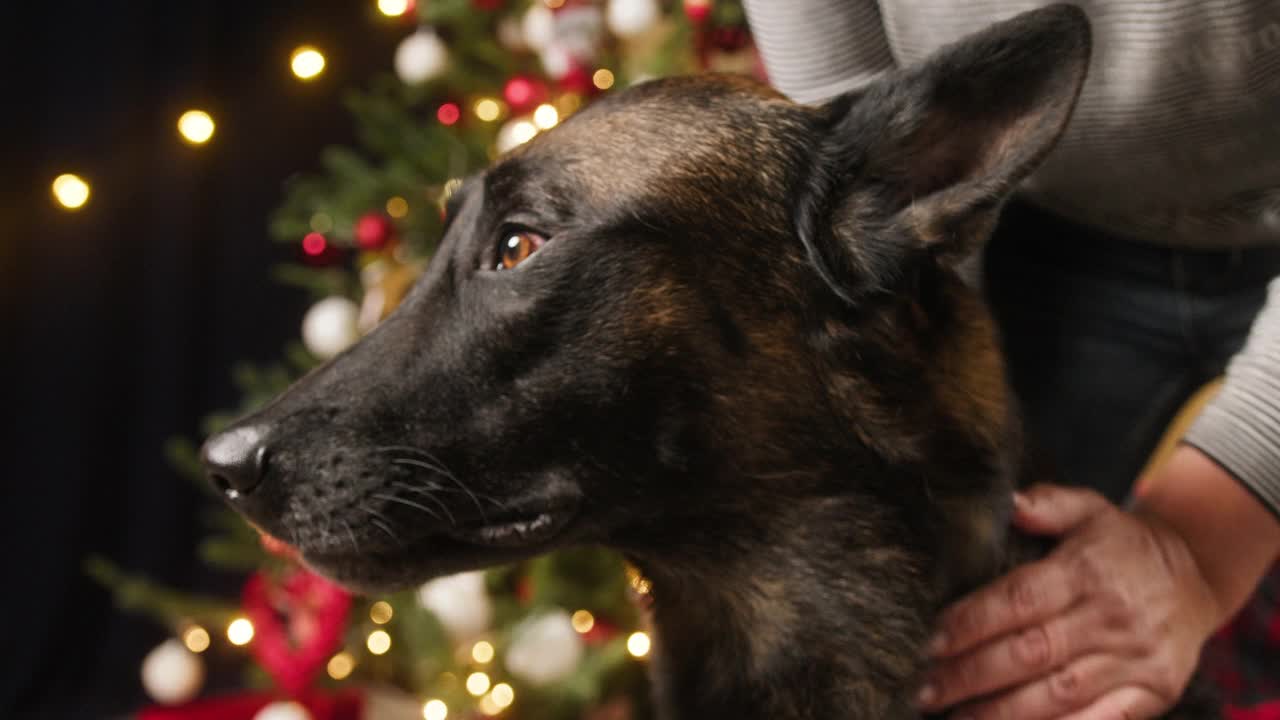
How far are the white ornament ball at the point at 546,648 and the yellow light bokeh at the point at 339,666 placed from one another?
29.1 inches

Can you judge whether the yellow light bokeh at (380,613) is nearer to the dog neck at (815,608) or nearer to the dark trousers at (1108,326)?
the dog neck at (815,608)

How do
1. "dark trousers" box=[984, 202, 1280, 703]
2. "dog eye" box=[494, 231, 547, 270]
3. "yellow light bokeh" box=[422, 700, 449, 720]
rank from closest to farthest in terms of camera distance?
"dog eye" box=[494, 231, 547, 270] < "dark trousers" box=[984, 202, 1280, 703] < "yellow light bokeh" box=[422, 700, 449, 720]

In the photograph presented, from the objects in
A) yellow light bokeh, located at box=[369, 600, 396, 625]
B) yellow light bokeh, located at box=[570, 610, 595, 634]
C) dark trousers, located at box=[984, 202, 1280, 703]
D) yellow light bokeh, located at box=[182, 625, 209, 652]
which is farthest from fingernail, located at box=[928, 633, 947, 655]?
yellow light bokeh, located at box=[182, 625, 209, 652]

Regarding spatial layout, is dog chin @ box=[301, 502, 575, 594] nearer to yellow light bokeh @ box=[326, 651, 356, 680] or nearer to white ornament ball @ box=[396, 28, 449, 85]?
yellow light bokeh @ box=[326, 651, 356, 680]

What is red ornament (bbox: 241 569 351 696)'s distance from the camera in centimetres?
247

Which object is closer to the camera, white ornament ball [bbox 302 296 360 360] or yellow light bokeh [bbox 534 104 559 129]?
yellow light bokeh [bbox 534 104 559 129]

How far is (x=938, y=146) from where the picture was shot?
1.20m

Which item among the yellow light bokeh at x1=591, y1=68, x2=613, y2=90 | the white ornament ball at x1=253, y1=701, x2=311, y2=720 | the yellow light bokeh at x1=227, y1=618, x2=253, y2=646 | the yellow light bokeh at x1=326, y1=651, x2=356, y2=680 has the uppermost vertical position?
the yellow light bokeh at x1=591, y1=68, x2=613, y2=90

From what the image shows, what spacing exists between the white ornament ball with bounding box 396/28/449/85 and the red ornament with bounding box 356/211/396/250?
377mm

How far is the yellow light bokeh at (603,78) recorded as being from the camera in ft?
8.57

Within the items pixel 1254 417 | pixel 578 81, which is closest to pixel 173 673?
pixel 578 81

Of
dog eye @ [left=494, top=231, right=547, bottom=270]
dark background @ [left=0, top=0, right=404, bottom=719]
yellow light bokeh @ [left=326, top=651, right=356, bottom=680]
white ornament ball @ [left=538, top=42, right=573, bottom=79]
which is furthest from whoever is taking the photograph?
dark background @ [left=0, top=0, right=404, bottom=719]

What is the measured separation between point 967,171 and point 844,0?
1.49 ft

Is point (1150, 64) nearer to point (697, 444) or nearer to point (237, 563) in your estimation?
point (697, 444)
